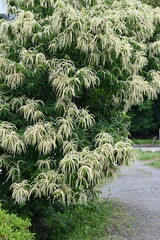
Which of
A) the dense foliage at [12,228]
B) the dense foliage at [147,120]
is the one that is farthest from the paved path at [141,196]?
the dense foliage at [147,120]

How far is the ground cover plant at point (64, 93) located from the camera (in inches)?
134

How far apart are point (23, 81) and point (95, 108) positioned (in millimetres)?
992

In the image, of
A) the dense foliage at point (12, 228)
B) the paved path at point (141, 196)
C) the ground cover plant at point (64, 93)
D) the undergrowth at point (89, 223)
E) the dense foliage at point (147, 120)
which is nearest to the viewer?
the dense foliage at point (12, 228)

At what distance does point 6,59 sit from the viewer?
12.6 feet

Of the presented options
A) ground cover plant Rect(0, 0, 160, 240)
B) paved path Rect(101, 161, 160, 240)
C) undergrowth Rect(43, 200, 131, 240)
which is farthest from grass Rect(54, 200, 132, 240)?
A: ground cover plant Rect(0, 0, 160, 240)

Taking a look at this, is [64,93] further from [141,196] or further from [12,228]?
[141,196]

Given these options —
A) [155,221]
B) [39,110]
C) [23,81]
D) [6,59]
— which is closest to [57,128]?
[39,110]

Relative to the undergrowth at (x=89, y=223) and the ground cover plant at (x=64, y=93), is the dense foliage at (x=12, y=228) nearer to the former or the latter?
the ground cover plant at (x=64, y=93)

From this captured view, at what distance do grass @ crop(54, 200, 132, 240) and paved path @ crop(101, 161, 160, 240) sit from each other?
184 mm

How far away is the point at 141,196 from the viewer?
25.2ft

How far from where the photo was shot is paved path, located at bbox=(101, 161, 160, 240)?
507 centimetres

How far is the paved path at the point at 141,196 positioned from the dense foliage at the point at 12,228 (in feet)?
4.92

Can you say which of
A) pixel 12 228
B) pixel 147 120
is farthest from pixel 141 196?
pixel 147 120

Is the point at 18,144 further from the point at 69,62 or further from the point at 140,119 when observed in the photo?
the point at 140,119
